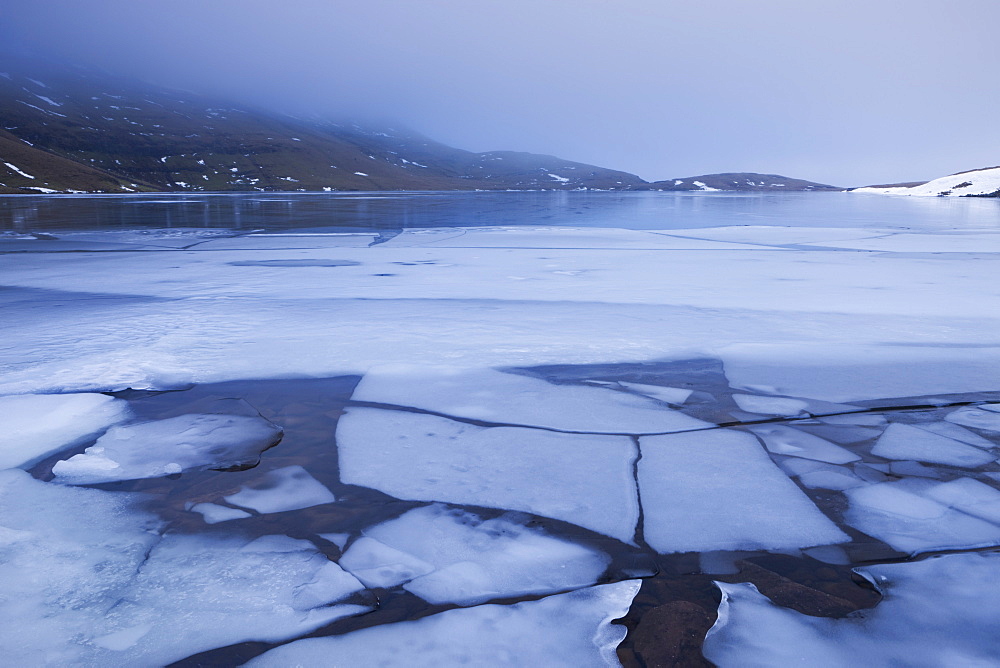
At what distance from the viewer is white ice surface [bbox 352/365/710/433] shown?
2594 mm

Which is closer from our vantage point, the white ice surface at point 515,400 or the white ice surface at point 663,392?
the white ice surface at point 515,400

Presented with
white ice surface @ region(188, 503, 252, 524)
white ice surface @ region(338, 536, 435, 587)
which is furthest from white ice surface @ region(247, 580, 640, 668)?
white ice surface @ region(188, 503, 252, 524)

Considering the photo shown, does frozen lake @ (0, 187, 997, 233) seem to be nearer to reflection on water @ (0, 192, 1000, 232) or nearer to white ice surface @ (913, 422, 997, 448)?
reflection on water @ (0, 192, 1000, 232)

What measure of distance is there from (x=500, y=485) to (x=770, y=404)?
1.44 meters

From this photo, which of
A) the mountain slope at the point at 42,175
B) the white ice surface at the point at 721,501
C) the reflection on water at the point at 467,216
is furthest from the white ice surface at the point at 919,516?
the mountain slope at the point at 42,175

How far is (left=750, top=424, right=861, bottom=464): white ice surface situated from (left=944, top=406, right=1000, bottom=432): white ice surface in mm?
657

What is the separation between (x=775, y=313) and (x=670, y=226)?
11033 mm

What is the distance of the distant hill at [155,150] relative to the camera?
236ft

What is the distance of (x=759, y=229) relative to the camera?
542 inches

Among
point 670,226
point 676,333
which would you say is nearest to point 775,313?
point 676,333

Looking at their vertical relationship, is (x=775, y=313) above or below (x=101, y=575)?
above

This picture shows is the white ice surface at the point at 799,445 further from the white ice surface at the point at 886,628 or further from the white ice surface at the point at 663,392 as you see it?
the white ice surface at the point at 886,628

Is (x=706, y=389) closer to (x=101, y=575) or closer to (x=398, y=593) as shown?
(x=398, y=593)

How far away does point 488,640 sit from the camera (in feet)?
4.46
